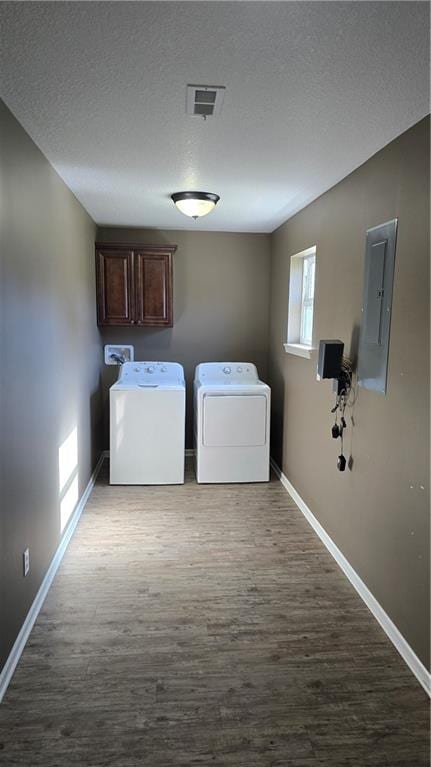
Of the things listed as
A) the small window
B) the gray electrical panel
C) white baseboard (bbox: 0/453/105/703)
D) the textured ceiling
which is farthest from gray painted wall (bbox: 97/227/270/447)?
the gray electrical panel

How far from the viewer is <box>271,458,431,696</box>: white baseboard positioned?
1882 mm

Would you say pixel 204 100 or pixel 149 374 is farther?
pixel 149 374

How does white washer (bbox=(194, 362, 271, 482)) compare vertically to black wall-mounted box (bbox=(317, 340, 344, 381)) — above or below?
below

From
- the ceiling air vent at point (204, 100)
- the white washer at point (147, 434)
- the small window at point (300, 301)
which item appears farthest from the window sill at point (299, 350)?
the ceiling air vent at point (204, 100)

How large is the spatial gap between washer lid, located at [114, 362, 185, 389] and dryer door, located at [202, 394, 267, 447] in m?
0.60

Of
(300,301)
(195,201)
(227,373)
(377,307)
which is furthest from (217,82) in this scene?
(227,373)

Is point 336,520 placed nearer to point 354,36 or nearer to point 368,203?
point 368,203

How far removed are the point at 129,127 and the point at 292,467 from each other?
2762 mm

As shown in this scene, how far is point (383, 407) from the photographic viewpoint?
7.34ft

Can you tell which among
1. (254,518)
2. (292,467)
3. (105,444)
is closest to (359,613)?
(254,518)

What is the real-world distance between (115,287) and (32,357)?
2263mm

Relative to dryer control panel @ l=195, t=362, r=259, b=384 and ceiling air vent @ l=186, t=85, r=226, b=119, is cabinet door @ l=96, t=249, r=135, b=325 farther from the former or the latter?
ceiling air vent @ l=186, t=85, r=226, b=119

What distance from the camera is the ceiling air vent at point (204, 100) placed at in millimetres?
1685

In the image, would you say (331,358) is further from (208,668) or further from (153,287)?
(153,287)
